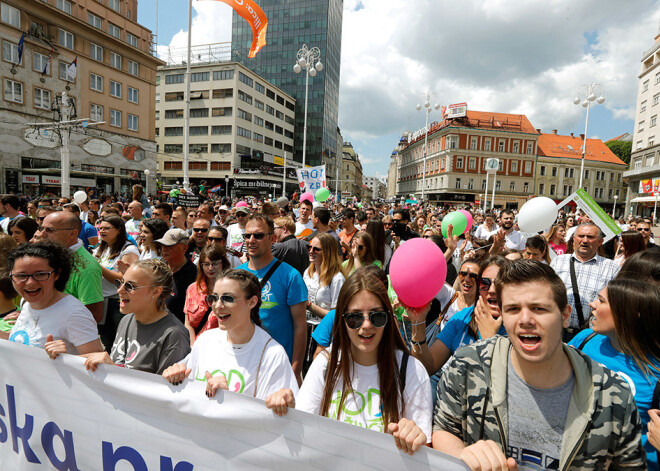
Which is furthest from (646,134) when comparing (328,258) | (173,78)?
(173,78)

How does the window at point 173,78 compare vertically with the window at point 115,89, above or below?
above

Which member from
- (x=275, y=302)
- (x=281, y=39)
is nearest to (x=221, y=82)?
(x=281, y=39)

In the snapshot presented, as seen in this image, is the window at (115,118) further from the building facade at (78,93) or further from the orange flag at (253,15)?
the orange flag at (253,15)

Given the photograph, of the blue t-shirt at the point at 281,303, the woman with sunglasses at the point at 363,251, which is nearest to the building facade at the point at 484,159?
the woman with sunglasses at the point at 363,251

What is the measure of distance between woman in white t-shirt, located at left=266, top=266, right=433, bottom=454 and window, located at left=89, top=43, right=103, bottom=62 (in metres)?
39.1

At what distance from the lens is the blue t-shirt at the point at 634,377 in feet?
5.49

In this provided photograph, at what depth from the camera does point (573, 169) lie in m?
59.4

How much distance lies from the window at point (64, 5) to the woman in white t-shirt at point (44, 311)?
3736 cm

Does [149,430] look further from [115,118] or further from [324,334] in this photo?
[115,118]

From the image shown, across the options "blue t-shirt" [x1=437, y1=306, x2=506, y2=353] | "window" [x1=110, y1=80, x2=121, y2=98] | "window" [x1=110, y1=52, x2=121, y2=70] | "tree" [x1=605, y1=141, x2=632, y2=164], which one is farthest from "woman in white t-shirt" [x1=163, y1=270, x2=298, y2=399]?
"tree" [x1=605, y1=141, x2=632, y2=164]

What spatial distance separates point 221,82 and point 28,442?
5734cm

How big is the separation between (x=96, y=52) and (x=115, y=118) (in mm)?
5558

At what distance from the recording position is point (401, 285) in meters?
2.39

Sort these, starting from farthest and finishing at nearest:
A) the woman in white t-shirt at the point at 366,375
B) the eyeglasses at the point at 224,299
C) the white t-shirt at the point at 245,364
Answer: the eyeglasses at the point at 224,299 < the white t-shirt at the point at 245,364 < the woman in white t-shirt at the point at 366,375
